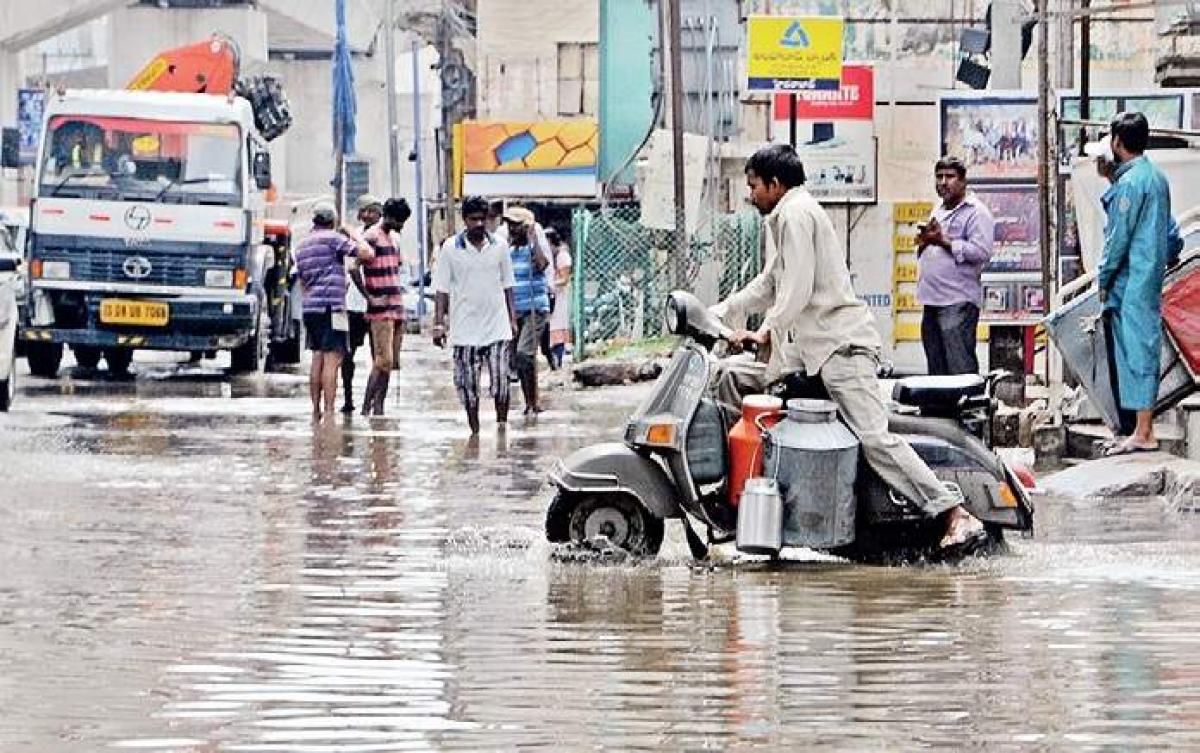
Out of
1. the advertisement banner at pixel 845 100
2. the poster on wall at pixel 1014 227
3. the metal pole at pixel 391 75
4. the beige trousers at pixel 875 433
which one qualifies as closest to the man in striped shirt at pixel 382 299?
the poster on wall at pixel 1014 227

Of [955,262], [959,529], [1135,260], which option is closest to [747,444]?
[959,529]

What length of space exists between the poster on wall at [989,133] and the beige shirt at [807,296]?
30.6ft

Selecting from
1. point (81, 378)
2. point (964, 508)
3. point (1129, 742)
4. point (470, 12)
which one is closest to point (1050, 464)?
point (964, 508)

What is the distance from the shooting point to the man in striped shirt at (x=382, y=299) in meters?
19.5

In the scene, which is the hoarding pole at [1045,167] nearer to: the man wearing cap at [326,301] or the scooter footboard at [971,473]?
the man wearing cap at [326,301]

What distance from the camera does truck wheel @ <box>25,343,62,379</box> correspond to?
Result: 25.6 m

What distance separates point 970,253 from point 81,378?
41.7 feet

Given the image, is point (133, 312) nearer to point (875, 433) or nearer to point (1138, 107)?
point (1138, 107)

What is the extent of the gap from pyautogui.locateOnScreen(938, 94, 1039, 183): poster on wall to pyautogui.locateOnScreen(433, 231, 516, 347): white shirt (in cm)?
357

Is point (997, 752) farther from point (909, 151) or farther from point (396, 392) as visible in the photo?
point (909, 151)

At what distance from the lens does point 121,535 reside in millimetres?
10984

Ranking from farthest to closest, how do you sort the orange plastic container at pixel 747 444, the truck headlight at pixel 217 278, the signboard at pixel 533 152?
the signboard at pixel 533 152 → the truck headlight at pixel 217 278 → the orange plastic container at pixel 747 444

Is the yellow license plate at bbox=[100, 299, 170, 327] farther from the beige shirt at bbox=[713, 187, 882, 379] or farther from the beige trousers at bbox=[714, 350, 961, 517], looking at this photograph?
the beige trousers at bbox=[714, 350, 961, 517]

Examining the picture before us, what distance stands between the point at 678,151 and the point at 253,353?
→ 4.78m
